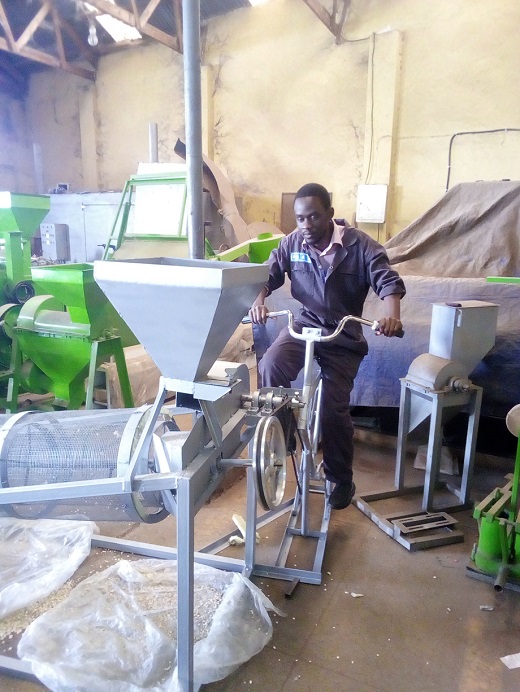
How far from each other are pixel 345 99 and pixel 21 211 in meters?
4.43

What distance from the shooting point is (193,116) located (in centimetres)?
248

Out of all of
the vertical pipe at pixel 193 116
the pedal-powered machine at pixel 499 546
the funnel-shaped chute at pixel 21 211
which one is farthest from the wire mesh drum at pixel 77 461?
the funnel-shaped chute at pixel 21 211

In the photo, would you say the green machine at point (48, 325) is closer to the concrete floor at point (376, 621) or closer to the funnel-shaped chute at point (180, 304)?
the concrete floor at point (376, 621)

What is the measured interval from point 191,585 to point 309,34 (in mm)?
6797

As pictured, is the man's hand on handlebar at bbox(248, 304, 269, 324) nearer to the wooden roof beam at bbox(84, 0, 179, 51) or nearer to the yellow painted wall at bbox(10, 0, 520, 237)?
A: the yellow painted wall at bbox(10, 0, 520, 237)

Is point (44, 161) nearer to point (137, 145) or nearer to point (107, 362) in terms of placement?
point (137, 145)

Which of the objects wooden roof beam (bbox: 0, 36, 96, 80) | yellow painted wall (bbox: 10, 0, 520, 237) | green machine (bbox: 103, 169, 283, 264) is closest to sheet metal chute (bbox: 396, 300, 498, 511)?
green machine (bbox: 103, 169, 283, 264)

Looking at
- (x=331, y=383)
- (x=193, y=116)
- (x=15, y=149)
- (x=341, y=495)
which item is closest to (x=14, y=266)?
(x=193, y=116)

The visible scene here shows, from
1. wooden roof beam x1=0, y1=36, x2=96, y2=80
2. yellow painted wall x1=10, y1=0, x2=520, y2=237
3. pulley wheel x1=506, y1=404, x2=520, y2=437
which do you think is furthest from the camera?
wooden roof beam x1=0, y1=36, x2=96, y2=80

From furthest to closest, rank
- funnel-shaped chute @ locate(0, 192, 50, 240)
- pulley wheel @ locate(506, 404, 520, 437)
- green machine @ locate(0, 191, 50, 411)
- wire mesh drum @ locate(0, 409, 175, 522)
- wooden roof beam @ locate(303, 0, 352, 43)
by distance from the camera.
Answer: wooden roof beam @ locate(303, 0, 352, 43)
funnel-shaped chute @ locate(0, 192, 50, 240)
green machine @ locate(0, 191, 50, 411)
pulley wheel @ locate(506, 404, 520, 437)
wire mesh drum @ locate(0, 409, 175, 522)

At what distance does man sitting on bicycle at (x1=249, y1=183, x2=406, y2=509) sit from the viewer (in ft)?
7.23

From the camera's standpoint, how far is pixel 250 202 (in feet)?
23.2

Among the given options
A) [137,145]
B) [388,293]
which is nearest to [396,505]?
[388,293]

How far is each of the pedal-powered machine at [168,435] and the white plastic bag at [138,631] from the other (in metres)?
0.10
